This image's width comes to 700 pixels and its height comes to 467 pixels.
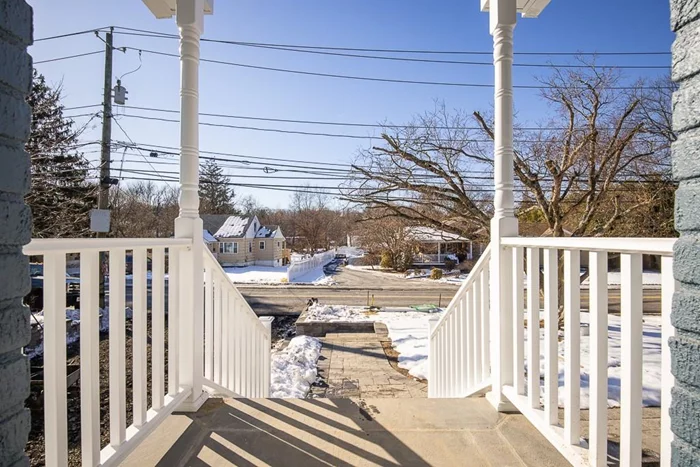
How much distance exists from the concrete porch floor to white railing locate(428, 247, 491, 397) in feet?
0.85

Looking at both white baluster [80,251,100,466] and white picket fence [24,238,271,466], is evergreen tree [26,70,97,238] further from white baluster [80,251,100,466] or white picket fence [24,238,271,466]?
white baluster [80,251,100,466]

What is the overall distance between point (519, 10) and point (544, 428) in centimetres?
233

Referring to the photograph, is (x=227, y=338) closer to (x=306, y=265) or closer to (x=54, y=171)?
(x=54, y=171)

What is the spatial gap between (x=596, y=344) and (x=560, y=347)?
5.84 meters

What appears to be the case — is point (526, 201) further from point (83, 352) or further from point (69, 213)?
point (69, 213)

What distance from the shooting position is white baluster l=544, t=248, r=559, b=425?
138cm

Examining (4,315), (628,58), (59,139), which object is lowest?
(4,315)

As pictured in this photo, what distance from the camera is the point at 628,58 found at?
6.72 metres

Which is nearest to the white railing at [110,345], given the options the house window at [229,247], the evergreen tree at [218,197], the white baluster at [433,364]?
the white baluster at [433,364]

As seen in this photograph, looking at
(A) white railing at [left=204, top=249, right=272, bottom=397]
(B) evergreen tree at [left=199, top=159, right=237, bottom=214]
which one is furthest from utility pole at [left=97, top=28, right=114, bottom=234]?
(B) evergreen tree at [left=199, top=159, right=237, bottom=214]

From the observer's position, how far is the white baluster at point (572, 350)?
1.23 meters

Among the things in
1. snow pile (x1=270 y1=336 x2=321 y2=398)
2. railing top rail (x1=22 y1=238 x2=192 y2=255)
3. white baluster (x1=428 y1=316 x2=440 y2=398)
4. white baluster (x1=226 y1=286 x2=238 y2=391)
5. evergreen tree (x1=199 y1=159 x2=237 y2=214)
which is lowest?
snow pile (x1=270 y1=336 x2=321 y2=398)

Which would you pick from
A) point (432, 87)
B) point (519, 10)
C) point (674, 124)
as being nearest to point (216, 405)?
point (674, 124)

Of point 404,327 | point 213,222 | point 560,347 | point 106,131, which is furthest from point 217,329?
point 213,222
